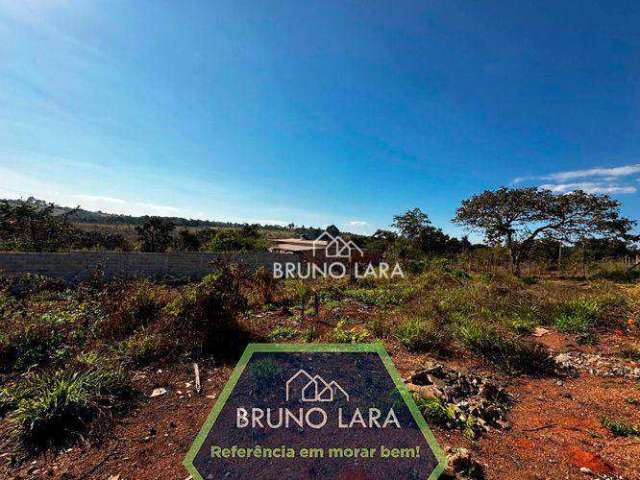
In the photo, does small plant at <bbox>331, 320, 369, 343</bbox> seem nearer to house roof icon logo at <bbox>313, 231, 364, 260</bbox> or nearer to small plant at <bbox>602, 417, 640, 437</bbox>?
small plant at <bbox>602, 417, 640, 437</bbox>

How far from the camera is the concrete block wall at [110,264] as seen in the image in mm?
8875

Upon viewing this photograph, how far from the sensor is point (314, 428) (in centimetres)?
Result: 281

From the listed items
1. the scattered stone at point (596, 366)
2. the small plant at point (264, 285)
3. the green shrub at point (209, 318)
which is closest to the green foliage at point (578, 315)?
the scattered stone at point (596, 366)

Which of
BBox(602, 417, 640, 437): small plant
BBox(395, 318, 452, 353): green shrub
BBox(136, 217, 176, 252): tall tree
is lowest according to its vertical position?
BBox(602, 417, 640, 437): small plant

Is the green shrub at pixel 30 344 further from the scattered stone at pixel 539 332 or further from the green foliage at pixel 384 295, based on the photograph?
the scattered stone at pixel 539 332

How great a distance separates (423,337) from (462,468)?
2573 millimetres

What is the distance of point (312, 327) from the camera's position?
5484 millimetres

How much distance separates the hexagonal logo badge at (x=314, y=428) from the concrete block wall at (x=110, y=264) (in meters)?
4.83

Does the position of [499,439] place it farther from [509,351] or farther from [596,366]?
[596,366]

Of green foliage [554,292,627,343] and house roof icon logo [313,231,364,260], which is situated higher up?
house roof icon logo [313,231,364,260]

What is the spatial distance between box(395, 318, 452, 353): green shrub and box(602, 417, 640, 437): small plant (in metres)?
1.94

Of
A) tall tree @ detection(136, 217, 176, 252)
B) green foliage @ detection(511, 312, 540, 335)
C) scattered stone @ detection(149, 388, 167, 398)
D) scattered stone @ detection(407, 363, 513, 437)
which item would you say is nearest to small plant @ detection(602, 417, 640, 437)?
scattered stone @ detection(407, 363, 513, 437)

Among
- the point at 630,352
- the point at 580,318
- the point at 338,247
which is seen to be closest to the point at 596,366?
the point at 630,352

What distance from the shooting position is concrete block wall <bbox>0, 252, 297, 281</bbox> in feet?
29.1
